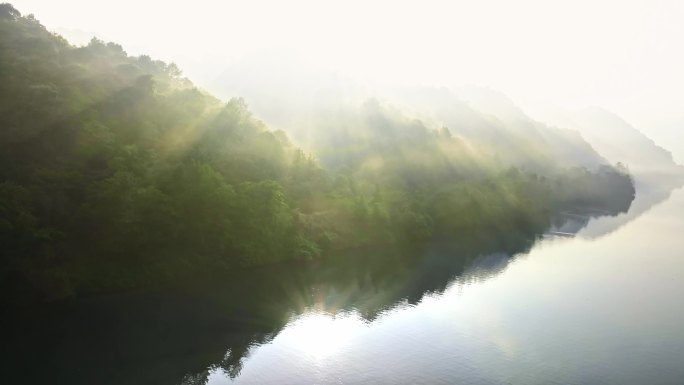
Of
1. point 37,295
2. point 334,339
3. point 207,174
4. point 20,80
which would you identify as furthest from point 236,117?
point 334,339

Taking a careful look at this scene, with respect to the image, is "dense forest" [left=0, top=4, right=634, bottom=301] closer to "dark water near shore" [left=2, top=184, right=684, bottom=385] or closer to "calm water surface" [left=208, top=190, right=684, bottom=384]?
"dark water near shore" [left=2, top=184, right=684, bottom=385]

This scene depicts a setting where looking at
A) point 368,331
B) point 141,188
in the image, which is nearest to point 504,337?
point 368,331

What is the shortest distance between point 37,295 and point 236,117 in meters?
62.3

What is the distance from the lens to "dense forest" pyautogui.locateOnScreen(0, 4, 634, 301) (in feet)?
237

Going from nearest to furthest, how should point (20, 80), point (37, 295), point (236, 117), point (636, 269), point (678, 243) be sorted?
point (37, 295) < point (20, 80) < point (636, 269) < point (236, 117) < point (678, 243)

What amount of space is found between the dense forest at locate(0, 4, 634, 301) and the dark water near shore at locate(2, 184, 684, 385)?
6.64m

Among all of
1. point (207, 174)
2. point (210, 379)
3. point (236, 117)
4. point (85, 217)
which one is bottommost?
point (210, 379)

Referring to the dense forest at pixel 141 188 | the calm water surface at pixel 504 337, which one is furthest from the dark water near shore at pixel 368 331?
the dense forest at pixel 141 188

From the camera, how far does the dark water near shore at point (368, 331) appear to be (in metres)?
53.3

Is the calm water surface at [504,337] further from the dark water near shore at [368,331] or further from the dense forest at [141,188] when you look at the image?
the dense forest at [141,188]

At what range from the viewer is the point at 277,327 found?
67688 millimetres

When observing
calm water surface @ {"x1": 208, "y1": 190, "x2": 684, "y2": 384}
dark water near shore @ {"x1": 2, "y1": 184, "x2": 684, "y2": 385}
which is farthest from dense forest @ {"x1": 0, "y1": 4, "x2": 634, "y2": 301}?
calm water surface @ {"x1": 208, "y1": 190, "x2": 684, "y2": 384}

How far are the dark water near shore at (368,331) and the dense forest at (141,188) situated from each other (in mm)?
6637

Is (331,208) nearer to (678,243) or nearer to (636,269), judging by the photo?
(636,269)
